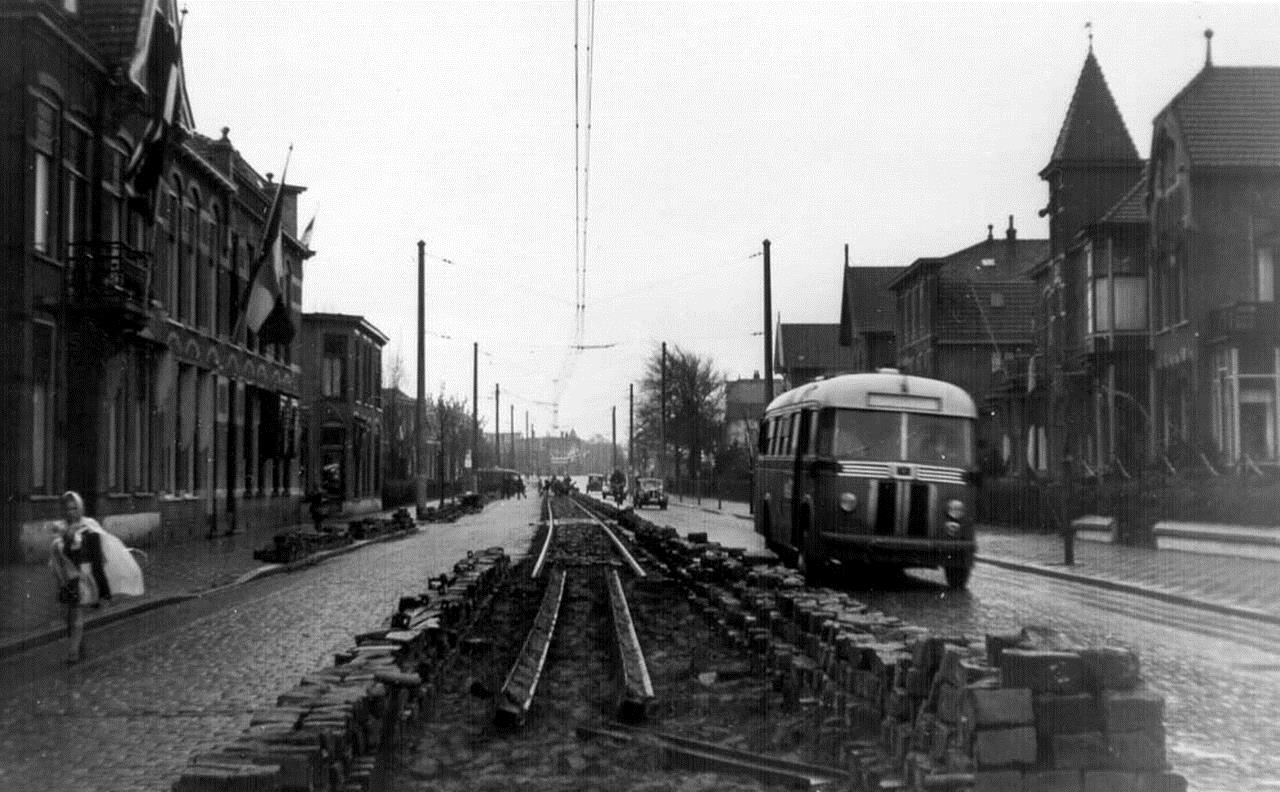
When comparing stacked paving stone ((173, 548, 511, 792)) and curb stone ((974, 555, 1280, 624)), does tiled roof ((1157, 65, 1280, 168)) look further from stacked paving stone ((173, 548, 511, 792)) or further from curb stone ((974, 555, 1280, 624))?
stacked paving stone ((173, 548, 511, 792))

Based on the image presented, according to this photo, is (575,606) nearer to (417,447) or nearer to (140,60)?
(140,60)

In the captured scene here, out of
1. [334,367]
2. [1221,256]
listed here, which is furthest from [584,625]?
[334,367]

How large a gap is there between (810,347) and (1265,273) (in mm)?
70563

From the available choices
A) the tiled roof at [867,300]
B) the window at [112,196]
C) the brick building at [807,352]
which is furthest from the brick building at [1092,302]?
the brick building at [807,352]

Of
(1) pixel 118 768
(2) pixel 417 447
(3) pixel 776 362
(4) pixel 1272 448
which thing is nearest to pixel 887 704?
(1) pixel 118 768

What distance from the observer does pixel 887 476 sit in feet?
66.1

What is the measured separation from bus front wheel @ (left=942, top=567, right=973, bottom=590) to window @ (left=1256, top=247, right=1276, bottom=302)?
18.6m

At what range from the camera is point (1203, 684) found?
38.4ft

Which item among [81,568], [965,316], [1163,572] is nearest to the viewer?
[81,568]

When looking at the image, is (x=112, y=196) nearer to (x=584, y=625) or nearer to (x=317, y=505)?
(x=317, y=505)

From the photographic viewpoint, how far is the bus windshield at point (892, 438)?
20375mm

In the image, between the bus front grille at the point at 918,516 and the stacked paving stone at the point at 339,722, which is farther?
the bus front grille at the point at 918,516

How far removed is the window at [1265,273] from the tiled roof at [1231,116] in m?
2.14

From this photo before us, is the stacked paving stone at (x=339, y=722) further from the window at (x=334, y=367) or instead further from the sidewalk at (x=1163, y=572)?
the window at (x=334, y=367)
